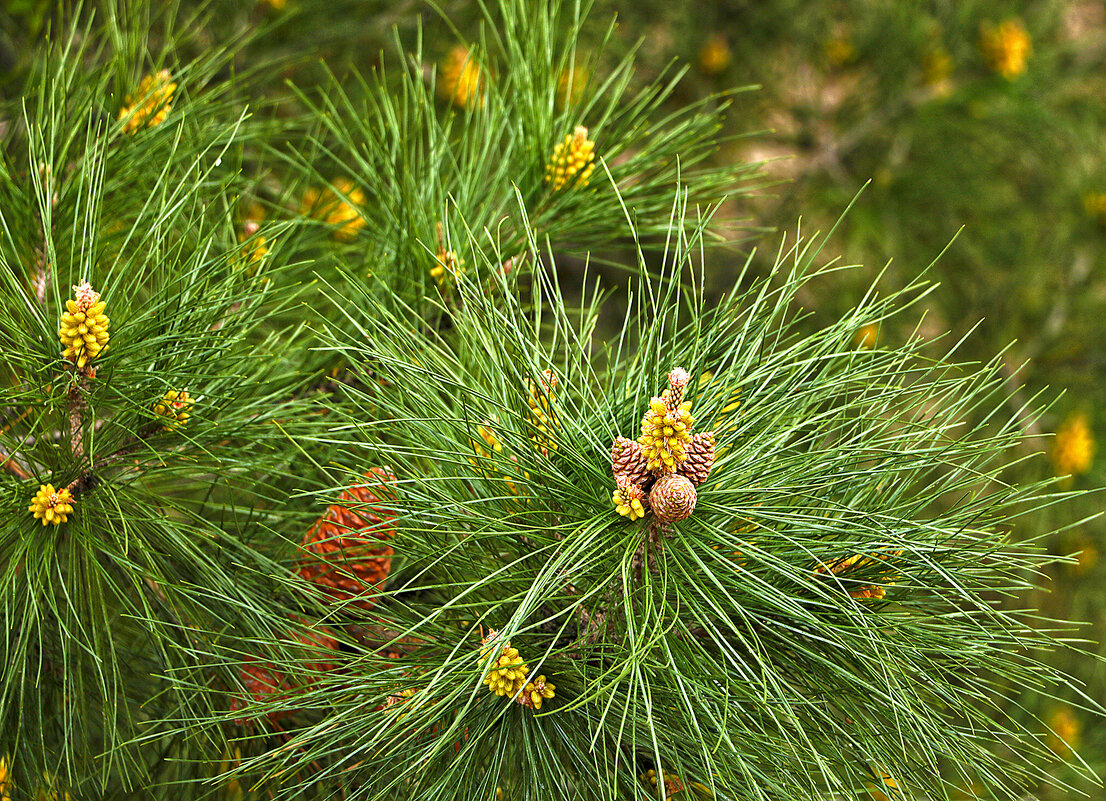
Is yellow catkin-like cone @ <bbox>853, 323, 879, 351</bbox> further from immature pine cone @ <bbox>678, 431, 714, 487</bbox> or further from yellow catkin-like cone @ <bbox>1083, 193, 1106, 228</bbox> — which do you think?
yellow catkin-like cone @ <bbox>1083, 193, 1106, 228</bbox>

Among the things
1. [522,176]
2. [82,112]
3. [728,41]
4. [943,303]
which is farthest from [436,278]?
[728,41]

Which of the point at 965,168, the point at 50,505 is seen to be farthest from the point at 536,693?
the point at 965,168

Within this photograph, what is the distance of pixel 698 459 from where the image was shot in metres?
0.37

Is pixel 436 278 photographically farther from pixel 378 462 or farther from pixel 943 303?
pixel 943 303

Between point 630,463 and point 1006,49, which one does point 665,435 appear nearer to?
point 630,463

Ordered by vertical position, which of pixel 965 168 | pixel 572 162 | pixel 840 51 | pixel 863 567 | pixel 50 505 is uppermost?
pixel 840 51

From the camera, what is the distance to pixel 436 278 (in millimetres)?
543

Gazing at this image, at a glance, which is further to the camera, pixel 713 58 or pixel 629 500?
pixel 713 58

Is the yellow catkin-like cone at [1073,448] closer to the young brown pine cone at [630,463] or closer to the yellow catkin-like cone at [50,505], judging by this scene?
the young brown pine cone at [630,463]

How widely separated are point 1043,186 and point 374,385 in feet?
5.01

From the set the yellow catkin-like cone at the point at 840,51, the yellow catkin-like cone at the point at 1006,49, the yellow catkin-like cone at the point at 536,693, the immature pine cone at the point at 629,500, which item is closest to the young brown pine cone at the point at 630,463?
the immature pine cone at the point at 629,500

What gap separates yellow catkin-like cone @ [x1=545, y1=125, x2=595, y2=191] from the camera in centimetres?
56

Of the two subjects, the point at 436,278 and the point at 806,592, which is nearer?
the point at 806,592

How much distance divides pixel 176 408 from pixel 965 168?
131 cm
